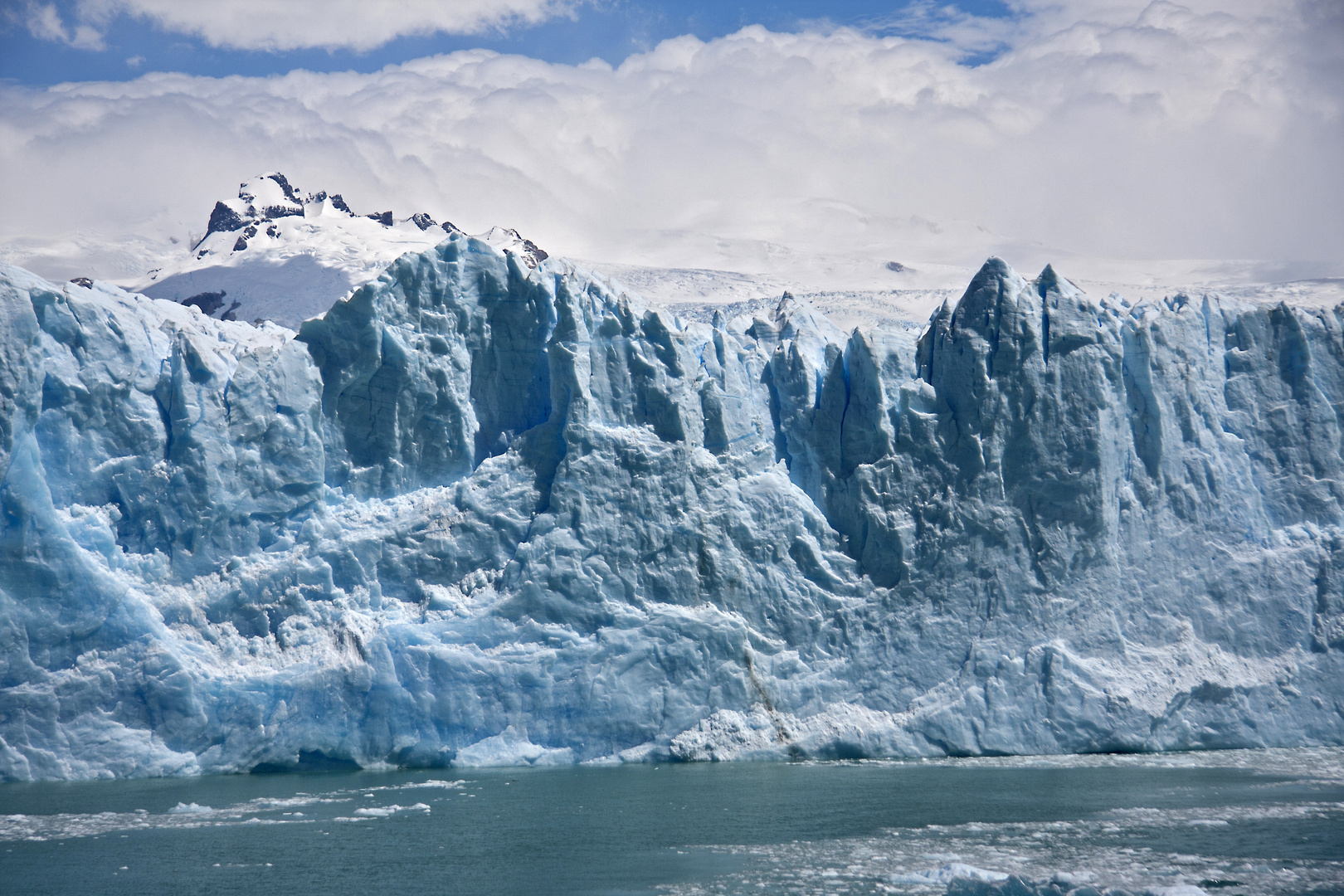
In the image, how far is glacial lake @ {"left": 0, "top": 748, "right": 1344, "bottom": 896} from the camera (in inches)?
543

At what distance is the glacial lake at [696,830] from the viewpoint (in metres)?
13.8

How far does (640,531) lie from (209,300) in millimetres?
39079

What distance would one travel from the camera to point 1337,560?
2420cm

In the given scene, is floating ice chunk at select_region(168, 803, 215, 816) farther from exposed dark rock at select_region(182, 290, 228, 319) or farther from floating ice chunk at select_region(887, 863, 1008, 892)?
exposed dark rock at select_region(182, 290, 228, 319)

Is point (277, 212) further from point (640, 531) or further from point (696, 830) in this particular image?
point (696, 830)

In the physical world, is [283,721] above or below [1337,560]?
below

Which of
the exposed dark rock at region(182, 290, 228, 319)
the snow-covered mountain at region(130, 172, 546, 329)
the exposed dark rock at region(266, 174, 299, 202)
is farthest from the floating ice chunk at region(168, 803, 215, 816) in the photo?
the exposed dark rock at region(266, 174, 299, 202)

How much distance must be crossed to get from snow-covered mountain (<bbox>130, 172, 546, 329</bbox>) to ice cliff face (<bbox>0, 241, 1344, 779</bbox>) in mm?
24490

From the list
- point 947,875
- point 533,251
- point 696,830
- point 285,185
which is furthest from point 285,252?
point 947,875

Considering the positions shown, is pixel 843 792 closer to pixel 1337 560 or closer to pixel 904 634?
pixel 904 634

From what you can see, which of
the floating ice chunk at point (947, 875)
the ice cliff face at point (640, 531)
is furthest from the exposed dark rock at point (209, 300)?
the floating ice chunk at point (947, 875)

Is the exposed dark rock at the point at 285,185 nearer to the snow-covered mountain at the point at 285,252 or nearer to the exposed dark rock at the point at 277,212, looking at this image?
the snow-covered mountain at the point at 285,252

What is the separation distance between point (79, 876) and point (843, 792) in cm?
1039

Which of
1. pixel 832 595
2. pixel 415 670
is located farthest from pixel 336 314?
pixel 832 595
